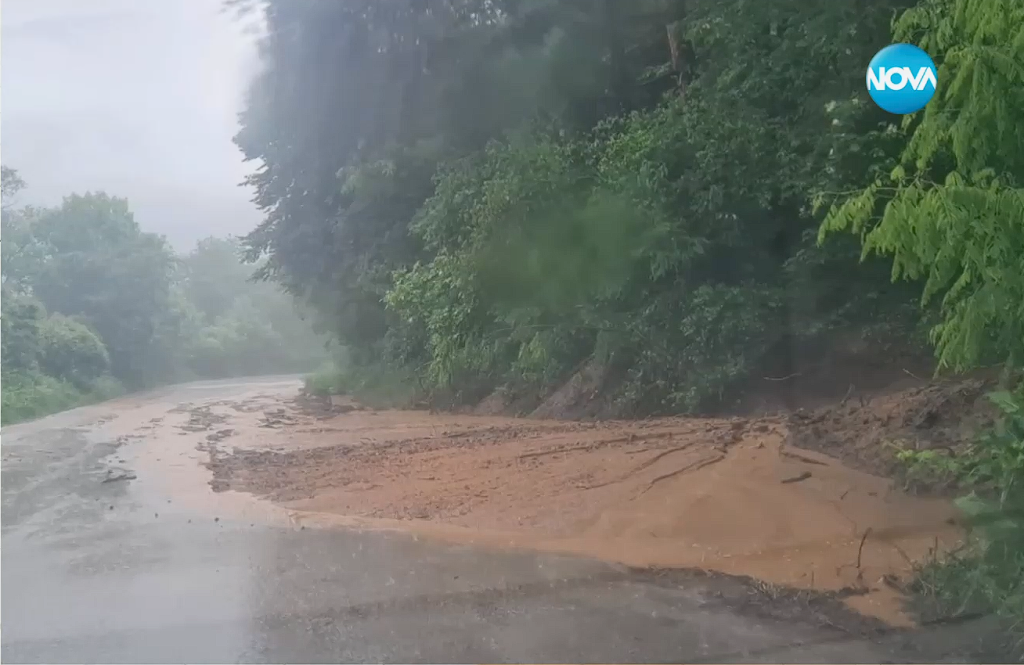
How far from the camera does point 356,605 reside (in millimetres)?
6066

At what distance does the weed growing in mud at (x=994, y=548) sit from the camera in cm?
546

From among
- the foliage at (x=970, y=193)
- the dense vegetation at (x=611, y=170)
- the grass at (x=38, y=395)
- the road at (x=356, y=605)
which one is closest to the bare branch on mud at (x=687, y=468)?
the road at (x=356, y=605)

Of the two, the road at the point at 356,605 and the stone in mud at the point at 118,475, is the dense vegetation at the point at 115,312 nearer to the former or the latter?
the stone in mud at the point at 118,475

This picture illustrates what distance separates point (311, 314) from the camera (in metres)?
28.2

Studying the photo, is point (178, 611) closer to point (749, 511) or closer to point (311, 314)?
point (749, 511)

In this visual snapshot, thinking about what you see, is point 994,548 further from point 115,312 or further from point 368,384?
point 115,312

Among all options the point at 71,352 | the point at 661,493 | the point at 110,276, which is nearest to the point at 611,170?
the point at 661,493

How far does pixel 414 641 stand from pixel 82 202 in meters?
17.6

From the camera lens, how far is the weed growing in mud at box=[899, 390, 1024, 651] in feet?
17.9

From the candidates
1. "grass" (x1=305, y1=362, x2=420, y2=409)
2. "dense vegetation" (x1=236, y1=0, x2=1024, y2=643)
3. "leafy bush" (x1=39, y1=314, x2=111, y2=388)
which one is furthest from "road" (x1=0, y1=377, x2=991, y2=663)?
"grass" (x1=305, y1=362, x2=420, y2=409)

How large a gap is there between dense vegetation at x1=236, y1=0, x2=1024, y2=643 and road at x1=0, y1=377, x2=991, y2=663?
16.9 ft

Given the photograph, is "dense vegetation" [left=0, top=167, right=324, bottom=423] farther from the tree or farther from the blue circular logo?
the blue circular logo

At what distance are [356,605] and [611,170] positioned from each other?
1027 centimetres

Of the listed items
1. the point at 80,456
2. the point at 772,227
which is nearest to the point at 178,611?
the point at 80,456
